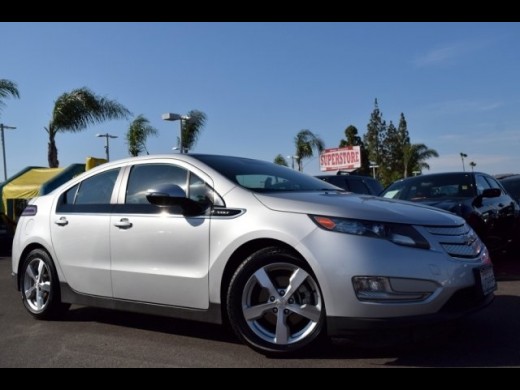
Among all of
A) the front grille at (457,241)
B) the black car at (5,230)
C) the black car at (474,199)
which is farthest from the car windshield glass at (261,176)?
the black car at (5,230)

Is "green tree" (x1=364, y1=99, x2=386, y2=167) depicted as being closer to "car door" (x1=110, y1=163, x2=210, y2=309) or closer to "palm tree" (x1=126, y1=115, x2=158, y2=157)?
"palm tree" (x1=126, y1=115, x2=158, y2=157)

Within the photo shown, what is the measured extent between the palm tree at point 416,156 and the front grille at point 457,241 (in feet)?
171

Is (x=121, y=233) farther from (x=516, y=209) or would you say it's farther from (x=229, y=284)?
(x=516, y=209)

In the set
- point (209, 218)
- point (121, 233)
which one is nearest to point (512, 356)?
point (209, 218)

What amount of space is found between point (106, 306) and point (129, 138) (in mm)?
22450

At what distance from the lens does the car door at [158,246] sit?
419cm

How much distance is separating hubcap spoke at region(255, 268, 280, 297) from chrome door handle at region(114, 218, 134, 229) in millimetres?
1321

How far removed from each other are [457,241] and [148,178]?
2579 mm

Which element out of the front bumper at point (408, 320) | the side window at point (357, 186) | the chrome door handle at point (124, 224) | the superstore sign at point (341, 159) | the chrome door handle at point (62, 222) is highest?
the superstore sign at point (341, 159)

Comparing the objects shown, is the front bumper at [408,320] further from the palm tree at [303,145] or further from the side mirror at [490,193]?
the palm tree at [303,145]

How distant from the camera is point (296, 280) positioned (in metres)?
3.79

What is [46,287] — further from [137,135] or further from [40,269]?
[137,135]

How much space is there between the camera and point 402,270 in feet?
11.6

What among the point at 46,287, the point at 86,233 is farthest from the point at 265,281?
the point at 46,287
